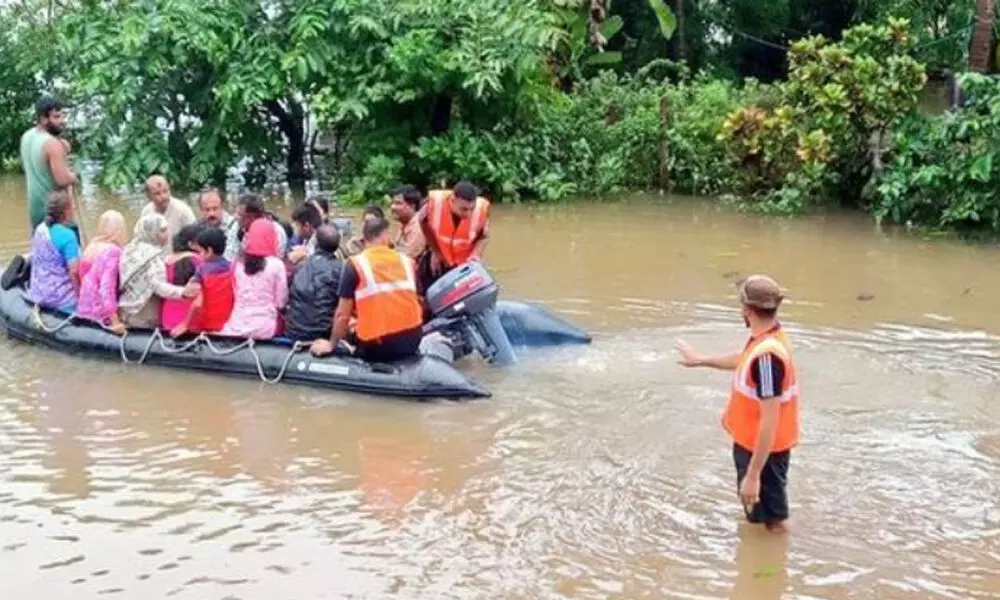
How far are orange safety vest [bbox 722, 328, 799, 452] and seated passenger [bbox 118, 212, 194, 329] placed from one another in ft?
14.2

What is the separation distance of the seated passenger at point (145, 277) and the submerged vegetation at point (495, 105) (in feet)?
20.9

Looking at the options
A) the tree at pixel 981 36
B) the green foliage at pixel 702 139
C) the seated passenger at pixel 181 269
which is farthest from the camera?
the green foliage at pixel 702 139

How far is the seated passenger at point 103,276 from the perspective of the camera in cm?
876

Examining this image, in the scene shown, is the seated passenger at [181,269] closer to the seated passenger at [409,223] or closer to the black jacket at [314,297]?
the black jacket at [314,297]

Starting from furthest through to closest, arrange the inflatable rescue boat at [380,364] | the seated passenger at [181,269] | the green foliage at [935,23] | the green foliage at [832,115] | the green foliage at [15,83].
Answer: the green foliage at [15,83] → the green foliage at [935,23] → the green foliage at [832,115] → the seated passenger at [181,269] → the inflatable rescue boat at [380,364]

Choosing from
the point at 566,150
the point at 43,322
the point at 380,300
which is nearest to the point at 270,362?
the point at 380,300

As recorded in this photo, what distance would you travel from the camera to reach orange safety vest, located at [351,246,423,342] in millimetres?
7887

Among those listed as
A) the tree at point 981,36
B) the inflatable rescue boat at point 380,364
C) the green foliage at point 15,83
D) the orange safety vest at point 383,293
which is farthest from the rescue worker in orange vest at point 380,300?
the green foliage at point 15,83

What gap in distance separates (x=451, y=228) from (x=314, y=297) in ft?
3.85

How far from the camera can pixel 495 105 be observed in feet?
51.2

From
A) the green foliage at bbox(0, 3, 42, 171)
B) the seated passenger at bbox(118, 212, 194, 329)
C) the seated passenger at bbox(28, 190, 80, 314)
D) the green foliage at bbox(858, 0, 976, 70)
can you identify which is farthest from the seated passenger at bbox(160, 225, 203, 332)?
the green foliage at bbox(858, 0, 976, 70)

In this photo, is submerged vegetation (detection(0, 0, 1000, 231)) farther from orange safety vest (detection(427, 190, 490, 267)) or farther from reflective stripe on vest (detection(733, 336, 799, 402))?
reflective stripe on vest (detection(733, 336, 799, 402))

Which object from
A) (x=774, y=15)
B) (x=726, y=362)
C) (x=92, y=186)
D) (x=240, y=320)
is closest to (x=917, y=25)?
(x=774, y=15)

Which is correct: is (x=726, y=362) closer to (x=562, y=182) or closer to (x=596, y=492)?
(x=596, y=492)
